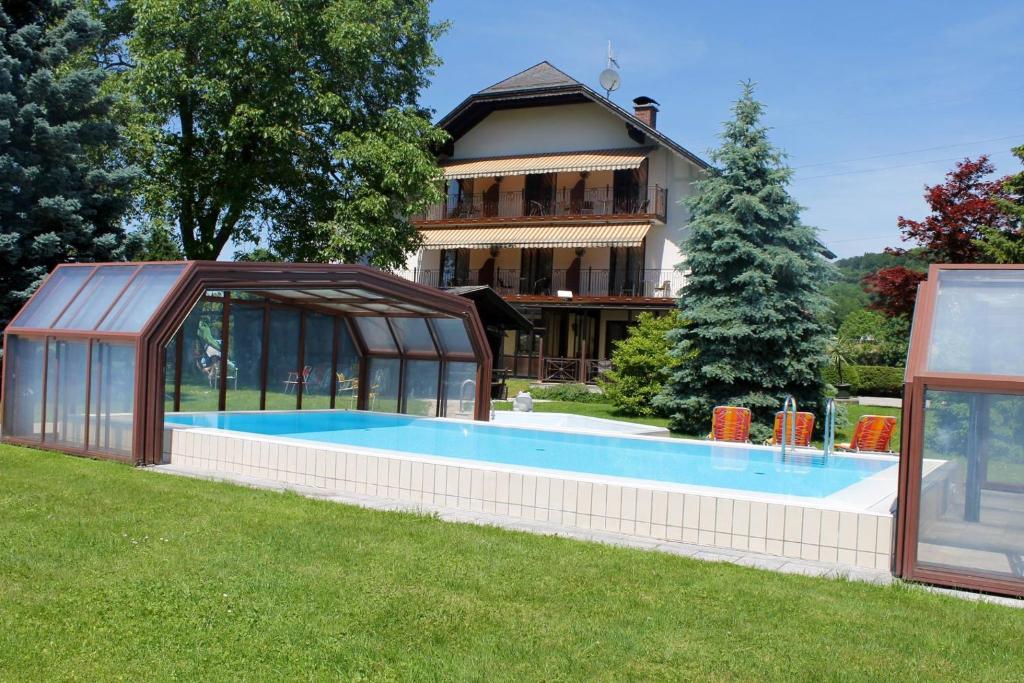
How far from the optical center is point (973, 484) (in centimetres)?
707

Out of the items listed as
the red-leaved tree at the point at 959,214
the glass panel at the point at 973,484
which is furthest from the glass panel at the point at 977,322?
the red-leaved tree at the point at 959,214

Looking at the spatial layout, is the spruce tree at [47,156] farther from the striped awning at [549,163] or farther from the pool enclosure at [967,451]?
the striped awning at [549,163]

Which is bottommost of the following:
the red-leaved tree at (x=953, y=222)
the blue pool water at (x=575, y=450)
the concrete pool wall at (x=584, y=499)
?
the blue pool water at (x=575, y=450)


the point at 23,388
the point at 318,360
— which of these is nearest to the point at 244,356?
the point at 318,360

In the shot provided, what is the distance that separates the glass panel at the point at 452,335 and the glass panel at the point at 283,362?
8.76ft

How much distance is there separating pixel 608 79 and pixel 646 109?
2.89 metres

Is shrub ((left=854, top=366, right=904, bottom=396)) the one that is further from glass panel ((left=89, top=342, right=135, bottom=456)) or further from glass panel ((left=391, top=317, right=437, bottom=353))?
glass panel ((left=89, top=342, right=135, bottom=456))

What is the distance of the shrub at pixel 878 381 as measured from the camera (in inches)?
1373

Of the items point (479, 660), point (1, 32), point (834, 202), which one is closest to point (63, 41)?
point (1, 32)

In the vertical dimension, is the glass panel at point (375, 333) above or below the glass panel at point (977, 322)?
below

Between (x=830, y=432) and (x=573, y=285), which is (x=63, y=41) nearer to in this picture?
(x=830, y=432)

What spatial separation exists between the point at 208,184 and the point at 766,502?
65.0ft

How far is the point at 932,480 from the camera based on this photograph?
720cm

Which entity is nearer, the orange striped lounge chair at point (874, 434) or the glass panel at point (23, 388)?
the glass panel at point (23, 388)
